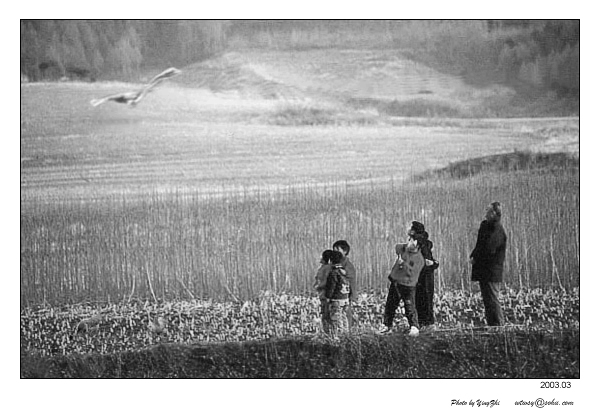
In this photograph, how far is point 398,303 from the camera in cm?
580

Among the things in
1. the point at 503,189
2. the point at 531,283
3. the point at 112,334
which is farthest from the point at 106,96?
the point at 531,283

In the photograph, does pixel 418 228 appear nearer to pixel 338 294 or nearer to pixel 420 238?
pixel 420 238

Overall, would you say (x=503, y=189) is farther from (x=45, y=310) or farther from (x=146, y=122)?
(x=45, y=310)

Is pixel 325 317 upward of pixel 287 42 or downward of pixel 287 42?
downward

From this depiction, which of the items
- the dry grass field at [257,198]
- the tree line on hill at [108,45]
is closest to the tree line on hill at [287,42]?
the tree line on hill at [108,45]

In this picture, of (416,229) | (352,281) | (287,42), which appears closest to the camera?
(352,281)

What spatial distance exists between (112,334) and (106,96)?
166 centimetres

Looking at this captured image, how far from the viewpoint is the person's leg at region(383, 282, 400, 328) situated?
18.9 feet

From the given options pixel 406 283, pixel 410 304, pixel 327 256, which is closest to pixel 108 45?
pixel 327 256

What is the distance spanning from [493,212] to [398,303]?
913 mm

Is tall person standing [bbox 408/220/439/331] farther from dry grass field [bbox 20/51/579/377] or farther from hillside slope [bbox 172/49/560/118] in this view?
hillside slope [bbox 172/49/560/118]


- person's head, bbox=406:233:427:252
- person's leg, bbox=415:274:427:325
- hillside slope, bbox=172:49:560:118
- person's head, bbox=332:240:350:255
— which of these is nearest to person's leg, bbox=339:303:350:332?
person's head, bbox=332:240:350:255

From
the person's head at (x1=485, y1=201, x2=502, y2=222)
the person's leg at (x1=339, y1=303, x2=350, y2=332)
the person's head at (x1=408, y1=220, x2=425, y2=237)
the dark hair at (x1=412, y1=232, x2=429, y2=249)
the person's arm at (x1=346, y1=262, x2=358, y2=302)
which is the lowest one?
the person's leg at (x1=339, y1=303, x2=350, y2=332)

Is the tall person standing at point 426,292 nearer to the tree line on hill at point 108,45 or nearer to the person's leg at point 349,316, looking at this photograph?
the person's leg at point 349,316
